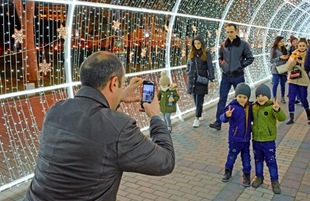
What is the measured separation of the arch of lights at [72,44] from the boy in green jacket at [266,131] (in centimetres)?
236

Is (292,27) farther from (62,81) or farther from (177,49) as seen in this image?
(62,81)

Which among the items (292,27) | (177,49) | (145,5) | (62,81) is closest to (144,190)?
(62,81)

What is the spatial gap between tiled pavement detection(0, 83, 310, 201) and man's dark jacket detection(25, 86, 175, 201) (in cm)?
236

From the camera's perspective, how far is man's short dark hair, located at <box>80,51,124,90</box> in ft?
5.65

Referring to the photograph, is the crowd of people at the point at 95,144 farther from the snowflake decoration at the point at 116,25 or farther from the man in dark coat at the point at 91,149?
the snowflake decoration at the point at 116,25

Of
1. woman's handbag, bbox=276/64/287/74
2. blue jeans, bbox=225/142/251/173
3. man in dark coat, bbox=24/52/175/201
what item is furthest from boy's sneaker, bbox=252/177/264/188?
woman's handbag, bbox=276/64/287/74

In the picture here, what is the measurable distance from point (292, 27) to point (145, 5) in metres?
15.3

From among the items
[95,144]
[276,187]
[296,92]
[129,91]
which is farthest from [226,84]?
[95,144]

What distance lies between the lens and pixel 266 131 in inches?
161

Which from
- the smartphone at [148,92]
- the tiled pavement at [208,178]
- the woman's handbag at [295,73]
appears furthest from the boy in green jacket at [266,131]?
the woman's handbag at [295,73]

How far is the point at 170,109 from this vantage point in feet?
20.3

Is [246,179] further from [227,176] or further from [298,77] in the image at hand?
[298,77]

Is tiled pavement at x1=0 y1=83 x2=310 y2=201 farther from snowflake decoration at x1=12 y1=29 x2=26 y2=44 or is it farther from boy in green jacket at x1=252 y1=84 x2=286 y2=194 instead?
snowflake decoration at x1=12 y1=29 x2=26 y2=44

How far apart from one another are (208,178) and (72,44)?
8.49ft
